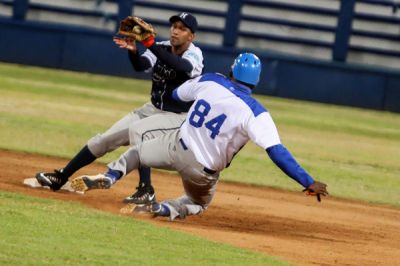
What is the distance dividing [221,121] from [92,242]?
1864 mm

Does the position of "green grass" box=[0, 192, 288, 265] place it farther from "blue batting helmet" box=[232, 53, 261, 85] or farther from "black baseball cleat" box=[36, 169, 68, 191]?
"blue batting helmet" box=[232, 53, 261, 85]

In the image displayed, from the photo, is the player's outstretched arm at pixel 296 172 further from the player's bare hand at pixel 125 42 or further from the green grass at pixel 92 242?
the player's bare hand at pixel 125 42

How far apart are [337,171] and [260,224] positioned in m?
5.96

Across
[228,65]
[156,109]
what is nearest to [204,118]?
[156,109]

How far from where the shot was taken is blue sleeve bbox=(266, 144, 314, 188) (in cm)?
1054

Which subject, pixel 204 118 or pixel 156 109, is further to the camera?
pixel 156 109

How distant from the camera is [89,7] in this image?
32625 mm

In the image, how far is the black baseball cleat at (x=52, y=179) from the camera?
42.7 feet

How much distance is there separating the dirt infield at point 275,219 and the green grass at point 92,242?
583 millimetres

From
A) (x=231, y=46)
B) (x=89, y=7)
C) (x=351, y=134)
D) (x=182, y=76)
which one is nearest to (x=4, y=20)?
(x=89, y=7)

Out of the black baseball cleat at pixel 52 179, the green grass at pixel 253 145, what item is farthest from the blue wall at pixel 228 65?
the black baseball cleat at pixel 52 179

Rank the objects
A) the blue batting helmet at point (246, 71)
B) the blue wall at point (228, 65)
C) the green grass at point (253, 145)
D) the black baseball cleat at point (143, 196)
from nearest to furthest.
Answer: the blue batting helmet at point (246, 71) < the black baseball cleat at point (143, 196) < the green grass at point (253, 145) < the blue wall at point (228, 65)

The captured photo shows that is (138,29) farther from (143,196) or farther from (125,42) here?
(143,196)

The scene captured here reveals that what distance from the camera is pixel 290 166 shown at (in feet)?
34.6
